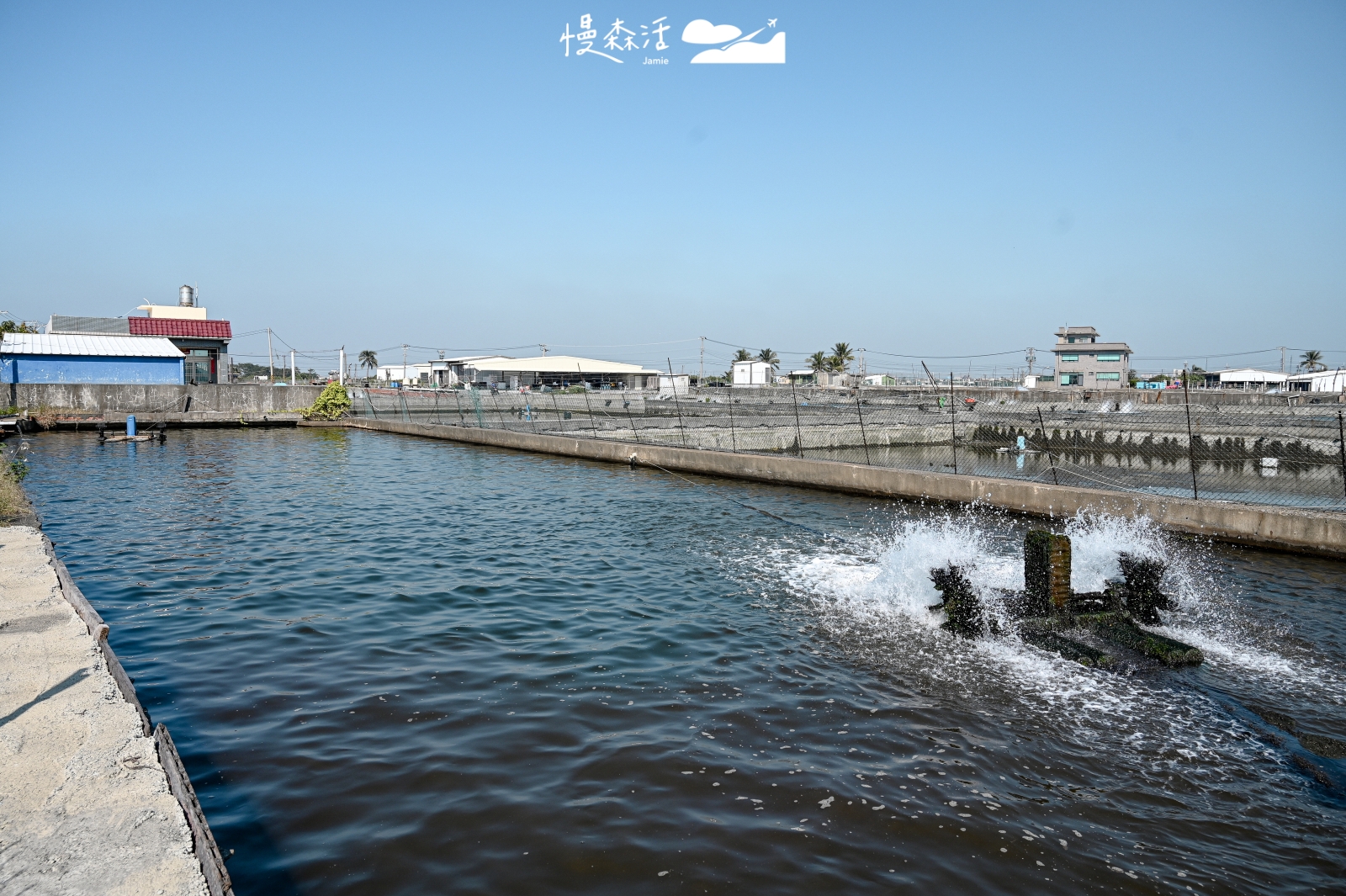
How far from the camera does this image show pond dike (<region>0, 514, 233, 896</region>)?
340 centimetres

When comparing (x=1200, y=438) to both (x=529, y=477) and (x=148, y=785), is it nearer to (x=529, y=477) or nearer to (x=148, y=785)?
(x=529, y=477)

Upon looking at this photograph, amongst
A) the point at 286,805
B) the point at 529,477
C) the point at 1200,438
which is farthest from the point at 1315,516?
the point at 1200,438

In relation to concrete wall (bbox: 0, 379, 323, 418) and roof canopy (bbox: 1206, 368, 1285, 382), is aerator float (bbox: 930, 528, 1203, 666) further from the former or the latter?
roof canopy (bbox: 1206, 368, 1285, 382)

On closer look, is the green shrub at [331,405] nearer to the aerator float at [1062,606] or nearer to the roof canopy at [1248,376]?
the aerator float at [1062,606]

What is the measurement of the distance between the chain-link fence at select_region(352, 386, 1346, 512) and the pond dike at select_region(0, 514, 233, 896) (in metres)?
18.7

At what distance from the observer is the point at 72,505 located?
15.7m

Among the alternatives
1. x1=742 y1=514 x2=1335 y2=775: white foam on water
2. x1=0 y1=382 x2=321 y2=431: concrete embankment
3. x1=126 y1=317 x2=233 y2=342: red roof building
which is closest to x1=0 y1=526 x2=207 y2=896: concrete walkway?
x1=742 y1=514 x2=1335 y2=775: white foam on water

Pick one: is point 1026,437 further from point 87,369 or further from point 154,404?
point 87,369

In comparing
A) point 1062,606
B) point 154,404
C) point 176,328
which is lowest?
point 1062,606

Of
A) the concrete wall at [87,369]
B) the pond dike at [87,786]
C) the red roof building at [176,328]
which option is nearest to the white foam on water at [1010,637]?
the pond dike at [87,786]

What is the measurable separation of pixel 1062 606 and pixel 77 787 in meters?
8.56

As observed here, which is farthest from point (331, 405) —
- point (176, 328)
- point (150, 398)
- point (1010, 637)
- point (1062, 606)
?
point (1062, 606)

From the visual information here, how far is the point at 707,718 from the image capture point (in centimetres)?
643

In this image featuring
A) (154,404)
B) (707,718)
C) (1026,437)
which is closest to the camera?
(707,718)
